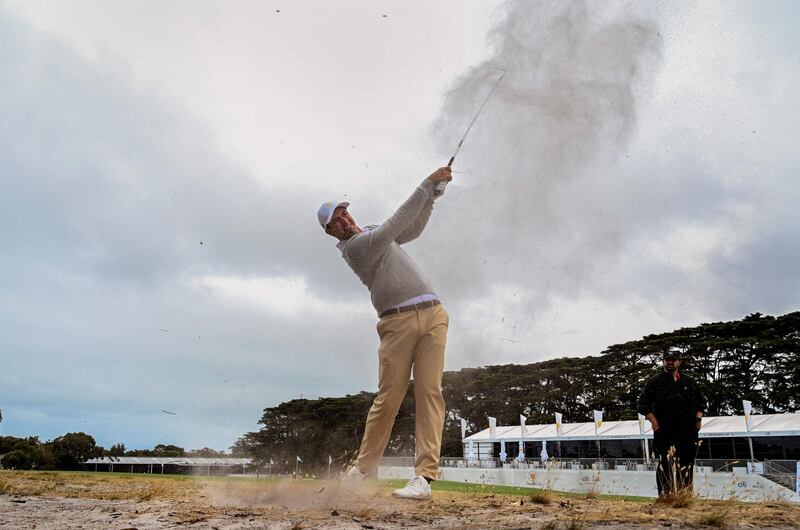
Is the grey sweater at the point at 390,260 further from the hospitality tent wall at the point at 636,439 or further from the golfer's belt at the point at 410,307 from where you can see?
the hospitality tent wall at the point at 636,439

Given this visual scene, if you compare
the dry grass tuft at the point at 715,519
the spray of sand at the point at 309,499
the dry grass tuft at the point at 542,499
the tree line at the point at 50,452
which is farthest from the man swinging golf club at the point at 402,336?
the tree line at the point at 50,452

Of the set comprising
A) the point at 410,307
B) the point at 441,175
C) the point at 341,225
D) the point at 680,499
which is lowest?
the point at 680,499

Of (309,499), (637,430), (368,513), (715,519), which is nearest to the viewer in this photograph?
(715,519)

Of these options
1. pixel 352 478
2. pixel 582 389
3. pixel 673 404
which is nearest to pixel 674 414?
pixel 673 404

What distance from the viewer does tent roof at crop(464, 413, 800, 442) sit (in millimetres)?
34000

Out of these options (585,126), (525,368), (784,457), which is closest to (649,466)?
(784,457)

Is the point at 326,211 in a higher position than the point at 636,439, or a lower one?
higher

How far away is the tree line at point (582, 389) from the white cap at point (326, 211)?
37.5 m

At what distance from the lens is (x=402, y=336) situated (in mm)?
4805

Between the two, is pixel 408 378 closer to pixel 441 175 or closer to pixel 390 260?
pixel 390 260

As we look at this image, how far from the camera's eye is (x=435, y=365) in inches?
191

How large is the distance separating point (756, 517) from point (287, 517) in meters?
2.71

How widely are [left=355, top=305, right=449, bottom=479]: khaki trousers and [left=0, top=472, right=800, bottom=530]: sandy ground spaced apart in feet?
1.25

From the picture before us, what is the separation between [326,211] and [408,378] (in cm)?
143
